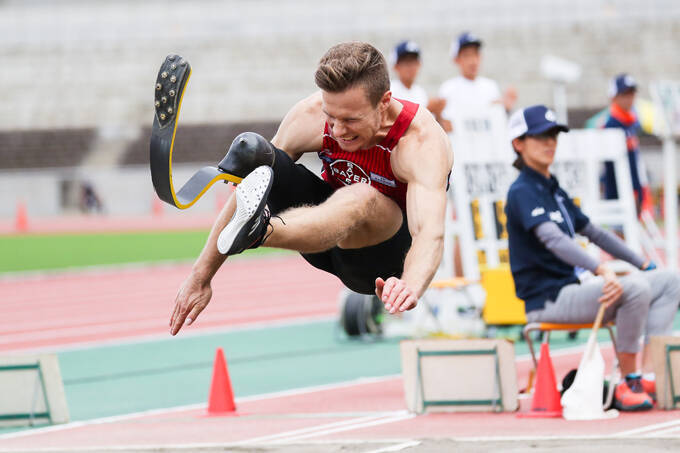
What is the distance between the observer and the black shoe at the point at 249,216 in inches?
148

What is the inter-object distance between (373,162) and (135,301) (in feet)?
27.0

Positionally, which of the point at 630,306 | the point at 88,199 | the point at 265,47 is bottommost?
the point at 630,306

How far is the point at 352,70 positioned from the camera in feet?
12.9

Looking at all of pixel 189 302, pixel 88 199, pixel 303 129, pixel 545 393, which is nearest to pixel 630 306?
pixel 545 393

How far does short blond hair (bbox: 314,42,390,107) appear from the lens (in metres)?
3.94

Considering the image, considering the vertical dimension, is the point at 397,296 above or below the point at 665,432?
above

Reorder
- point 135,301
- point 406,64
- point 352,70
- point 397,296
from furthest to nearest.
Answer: point 135,301, point 406,64, point 352,70, point 397,296

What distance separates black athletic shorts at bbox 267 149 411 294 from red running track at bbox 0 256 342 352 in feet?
17.1

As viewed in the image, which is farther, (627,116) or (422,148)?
(627,116)

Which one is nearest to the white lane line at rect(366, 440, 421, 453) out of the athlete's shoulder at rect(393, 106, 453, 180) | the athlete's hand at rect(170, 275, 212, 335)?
the athlete's hand at rect(170, 275, 212, 335)

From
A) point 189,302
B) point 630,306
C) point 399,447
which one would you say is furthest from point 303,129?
point 630,306

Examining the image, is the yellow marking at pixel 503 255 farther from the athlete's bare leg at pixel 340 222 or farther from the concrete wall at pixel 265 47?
the concrete wall at pixel 265 47

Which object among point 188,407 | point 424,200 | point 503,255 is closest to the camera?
point 424,200

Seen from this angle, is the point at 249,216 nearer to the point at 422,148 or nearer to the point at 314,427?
the point at 422,148
